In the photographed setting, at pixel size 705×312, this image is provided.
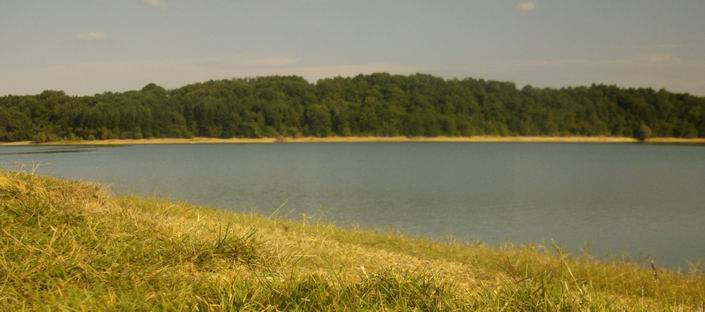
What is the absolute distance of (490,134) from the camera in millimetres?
150000

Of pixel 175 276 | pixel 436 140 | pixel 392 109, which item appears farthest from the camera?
pixel 392 109

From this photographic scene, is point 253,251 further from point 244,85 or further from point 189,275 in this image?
point 244,85

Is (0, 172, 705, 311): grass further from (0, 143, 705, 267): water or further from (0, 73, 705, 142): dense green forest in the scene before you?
(0, 73, 705, 142): dense green forest

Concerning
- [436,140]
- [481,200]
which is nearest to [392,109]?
[436,140]

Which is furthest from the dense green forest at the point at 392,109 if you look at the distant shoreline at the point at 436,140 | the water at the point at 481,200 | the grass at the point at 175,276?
the grass at the point at 175,276

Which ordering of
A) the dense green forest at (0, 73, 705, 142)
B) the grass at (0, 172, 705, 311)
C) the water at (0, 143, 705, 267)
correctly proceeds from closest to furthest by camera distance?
the grass at (0, 172, 705, 311)
the water at (0, 143, 705, 267)
the dense green forest at (0, 73, 705, 142)

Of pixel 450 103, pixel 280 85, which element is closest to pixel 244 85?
pixel 280 85

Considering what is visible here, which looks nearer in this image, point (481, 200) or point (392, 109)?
point (481, 200)

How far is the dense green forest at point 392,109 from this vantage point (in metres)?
129

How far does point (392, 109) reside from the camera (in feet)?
485

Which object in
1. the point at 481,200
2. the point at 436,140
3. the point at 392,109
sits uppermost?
the point at 392,109

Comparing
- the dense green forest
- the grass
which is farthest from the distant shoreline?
the grass

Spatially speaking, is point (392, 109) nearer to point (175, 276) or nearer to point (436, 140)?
point (436, 140)

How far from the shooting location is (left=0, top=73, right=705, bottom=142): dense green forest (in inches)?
5089
